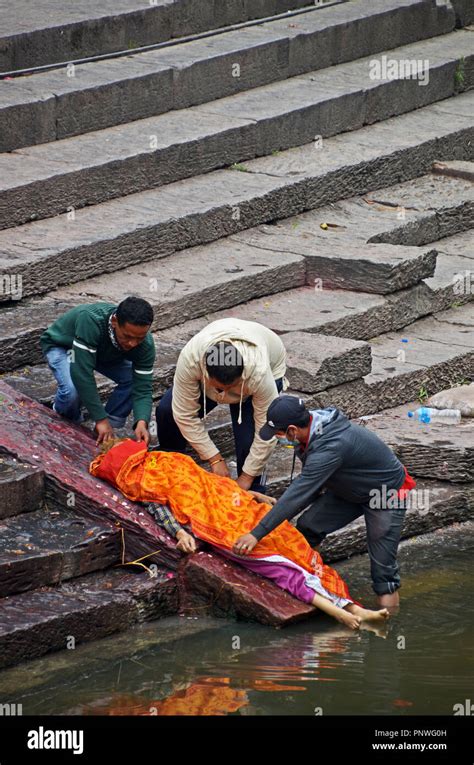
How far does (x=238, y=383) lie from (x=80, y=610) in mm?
1358

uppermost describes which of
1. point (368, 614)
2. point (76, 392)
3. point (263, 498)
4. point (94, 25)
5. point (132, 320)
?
point (94, 25)

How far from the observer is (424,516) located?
319 inches

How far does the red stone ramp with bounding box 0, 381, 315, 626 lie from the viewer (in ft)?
22.4

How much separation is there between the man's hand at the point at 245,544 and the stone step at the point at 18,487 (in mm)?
1114

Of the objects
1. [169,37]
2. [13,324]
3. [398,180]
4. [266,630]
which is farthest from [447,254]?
[266,630]

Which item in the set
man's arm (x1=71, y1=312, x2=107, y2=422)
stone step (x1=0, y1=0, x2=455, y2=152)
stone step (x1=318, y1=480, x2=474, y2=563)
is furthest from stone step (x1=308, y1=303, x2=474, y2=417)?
stone step (x1=0, y1=0, x2=455, y2=152)

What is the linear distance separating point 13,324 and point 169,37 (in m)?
4.90

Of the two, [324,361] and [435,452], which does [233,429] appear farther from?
[435,452]

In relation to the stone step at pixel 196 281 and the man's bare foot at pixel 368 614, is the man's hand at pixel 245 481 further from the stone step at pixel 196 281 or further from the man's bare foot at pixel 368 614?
the stone step at pixel 196 281

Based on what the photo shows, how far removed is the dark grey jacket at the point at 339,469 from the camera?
21.9 feet

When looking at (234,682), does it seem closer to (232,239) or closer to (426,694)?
(426,694)

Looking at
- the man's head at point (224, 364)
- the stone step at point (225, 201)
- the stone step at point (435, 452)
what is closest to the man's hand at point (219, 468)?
the man's head at point (224, 364)

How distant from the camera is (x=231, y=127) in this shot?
1116 cm

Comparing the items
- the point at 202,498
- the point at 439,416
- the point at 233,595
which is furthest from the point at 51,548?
the point at 439,416
